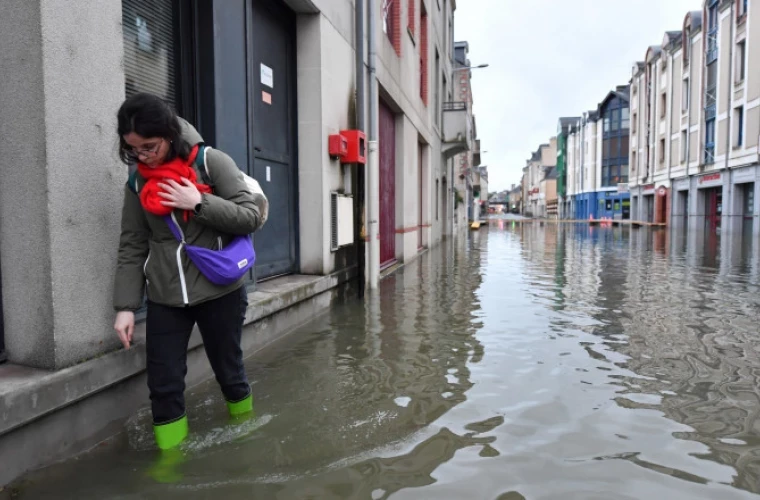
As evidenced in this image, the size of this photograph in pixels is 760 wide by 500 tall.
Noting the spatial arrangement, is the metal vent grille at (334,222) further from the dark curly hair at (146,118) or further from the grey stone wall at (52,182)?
the dark curly hair at (146,118)

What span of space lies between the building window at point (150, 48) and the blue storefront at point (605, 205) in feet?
187

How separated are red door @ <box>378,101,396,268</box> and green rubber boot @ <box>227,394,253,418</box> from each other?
7676 mm

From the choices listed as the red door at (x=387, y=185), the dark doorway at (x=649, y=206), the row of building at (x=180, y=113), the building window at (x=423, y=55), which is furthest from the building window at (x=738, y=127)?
the row of building at (x=180, y=113)

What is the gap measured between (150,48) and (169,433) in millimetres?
2817

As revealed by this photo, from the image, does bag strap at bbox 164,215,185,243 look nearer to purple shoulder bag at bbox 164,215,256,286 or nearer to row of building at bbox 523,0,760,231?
purple shoulder bag at bbox 164,215,256,286

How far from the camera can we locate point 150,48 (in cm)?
409

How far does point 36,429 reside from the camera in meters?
2.57

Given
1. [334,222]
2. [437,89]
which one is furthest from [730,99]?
[334,222]

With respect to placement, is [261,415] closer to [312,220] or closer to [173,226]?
[173,226]

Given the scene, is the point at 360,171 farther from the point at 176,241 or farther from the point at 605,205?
the point at 605,205

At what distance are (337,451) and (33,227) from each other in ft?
6.18

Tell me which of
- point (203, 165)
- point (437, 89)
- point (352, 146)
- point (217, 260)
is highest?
point (437, 89)

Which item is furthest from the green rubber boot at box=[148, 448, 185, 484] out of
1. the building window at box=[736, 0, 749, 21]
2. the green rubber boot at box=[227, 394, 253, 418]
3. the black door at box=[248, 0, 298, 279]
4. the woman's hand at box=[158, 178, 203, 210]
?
the building window at box=[736, 0, 749, 21]

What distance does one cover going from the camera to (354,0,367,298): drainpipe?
7832mm
